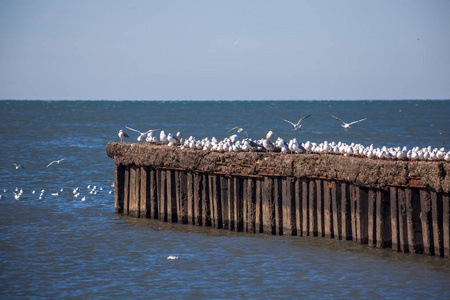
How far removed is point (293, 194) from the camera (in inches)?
580

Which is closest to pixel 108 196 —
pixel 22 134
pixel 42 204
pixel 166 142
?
pixel 42 204

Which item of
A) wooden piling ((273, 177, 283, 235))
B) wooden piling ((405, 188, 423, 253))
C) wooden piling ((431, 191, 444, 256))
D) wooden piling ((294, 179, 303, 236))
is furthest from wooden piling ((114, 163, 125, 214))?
wooden piling ((431, 191, 444, 256))

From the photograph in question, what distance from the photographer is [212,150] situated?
16.8m

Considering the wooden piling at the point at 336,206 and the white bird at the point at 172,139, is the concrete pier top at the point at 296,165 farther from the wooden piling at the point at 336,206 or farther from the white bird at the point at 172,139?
the white bird at the point at 172,139

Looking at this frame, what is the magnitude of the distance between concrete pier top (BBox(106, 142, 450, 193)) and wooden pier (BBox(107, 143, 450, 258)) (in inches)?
0.9

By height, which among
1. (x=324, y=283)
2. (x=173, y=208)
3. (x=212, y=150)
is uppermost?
(x=212, y=150)

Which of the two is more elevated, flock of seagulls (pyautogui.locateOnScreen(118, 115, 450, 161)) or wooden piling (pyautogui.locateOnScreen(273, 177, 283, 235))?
flock of seagulls (pyautogui.locateOnScreen(118, 115, 450, 161))

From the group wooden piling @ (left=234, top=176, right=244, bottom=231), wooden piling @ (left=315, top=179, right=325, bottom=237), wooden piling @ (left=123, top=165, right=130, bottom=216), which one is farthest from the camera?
wooden piling @ (left=123, top=165, right=130, bottom=216)

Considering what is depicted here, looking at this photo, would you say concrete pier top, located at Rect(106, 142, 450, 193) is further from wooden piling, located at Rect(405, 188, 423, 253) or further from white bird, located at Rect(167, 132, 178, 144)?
white bird, located at Rect(167, 132, 178, 144)

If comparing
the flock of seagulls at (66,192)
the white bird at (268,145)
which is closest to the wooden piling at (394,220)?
the white bird at (268,145)

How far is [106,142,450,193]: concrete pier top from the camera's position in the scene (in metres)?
12.5

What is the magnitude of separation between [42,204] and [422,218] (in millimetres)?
13344

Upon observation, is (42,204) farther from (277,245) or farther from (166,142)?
(277,245)

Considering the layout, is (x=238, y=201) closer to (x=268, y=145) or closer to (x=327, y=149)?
(x=268, y=145)
